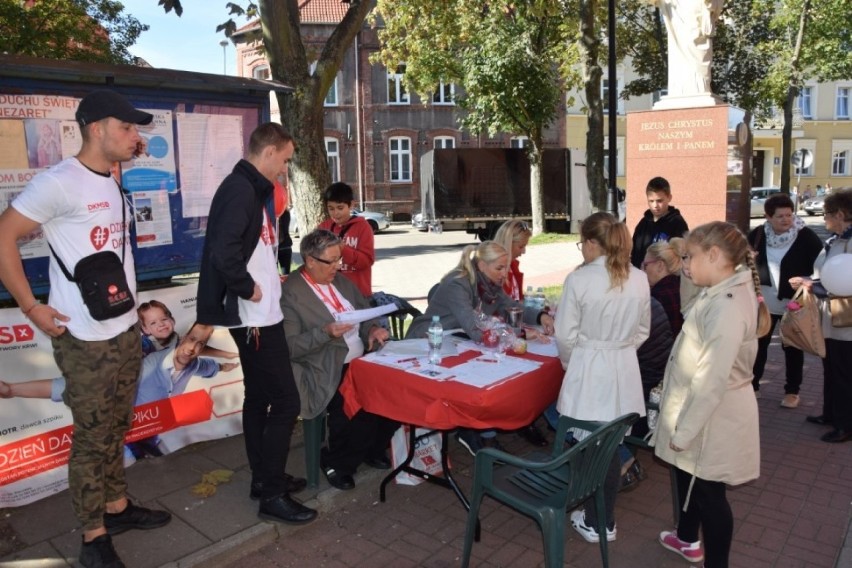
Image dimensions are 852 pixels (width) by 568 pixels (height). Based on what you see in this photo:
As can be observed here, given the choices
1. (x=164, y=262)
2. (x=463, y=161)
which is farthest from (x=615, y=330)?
(x=463, y=161)

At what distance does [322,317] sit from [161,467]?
5.13 ft

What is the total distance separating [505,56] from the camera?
19.1m

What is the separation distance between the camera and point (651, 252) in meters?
4.80

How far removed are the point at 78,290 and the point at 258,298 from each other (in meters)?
0.78

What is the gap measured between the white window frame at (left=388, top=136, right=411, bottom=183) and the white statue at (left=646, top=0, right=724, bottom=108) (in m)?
25.7

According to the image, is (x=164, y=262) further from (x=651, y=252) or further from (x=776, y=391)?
(x=776, y=391)

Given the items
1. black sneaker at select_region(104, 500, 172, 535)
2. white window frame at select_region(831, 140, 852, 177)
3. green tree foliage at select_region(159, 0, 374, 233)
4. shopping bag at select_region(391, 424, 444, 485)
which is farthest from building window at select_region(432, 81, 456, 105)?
black sneaker at select_region(104, 500, 172, 535)

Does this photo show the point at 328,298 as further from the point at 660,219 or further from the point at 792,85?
the point at 792,85

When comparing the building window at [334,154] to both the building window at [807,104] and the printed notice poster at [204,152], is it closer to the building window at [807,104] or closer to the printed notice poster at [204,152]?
the building window at [807,104]

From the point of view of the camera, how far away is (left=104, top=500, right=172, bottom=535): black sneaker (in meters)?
3.57

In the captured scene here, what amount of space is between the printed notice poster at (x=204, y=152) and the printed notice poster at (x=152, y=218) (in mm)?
147

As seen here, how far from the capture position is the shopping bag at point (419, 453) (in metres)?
4.23

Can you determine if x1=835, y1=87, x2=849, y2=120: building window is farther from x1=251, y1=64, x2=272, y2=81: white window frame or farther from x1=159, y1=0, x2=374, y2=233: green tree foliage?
x1=159, y1=0, x2=374, y2=233: green tree foliage

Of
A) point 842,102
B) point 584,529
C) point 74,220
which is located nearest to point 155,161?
point 74,220
